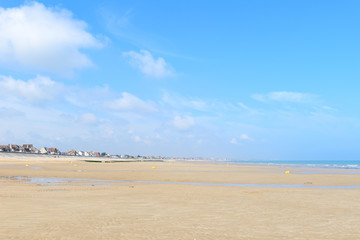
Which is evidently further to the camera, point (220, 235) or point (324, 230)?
point (324, 230)

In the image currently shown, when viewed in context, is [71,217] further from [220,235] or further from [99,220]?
[220,235]

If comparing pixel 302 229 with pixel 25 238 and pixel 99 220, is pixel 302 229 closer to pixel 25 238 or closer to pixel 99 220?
pixel 99 220

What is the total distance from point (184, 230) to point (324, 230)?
499 cm

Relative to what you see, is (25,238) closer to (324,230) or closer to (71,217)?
(71,217)

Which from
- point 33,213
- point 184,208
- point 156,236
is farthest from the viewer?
point 184,208

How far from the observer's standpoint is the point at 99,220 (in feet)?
40.8

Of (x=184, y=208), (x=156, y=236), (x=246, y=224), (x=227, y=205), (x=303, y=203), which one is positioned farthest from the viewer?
(x=303, y=203)

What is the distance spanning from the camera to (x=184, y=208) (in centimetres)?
1582

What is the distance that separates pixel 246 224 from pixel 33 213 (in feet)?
28.5

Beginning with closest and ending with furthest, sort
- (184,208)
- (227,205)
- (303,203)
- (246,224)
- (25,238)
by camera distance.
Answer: (25,238), (246,224), (184,208), (227,205), (303,203)

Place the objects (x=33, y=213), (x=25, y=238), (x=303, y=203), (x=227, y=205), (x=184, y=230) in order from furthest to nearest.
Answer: (x=303, y=203), (x=227, y=205), (x=33, y=213), (x=184, y=230), (x=25, y=238)

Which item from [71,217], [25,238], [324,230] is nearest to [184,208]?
[71,217]

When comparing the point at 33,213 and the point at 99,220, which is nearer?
the point at 99,220

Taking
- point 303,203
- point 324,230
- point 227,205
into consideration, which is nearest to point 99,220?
point 227,205
